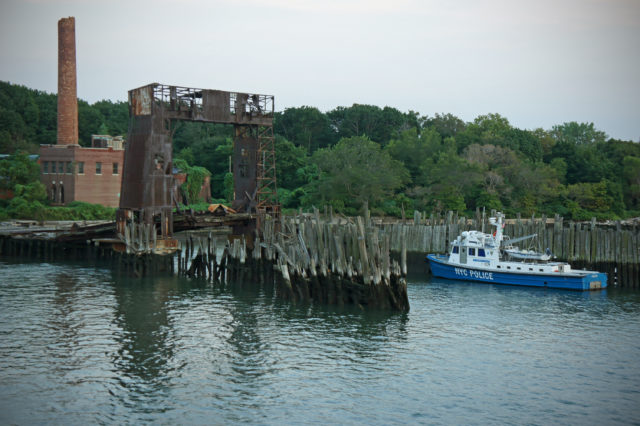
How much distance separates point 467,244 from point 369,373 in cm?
2329

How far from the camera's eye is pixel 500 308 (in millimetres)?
35000

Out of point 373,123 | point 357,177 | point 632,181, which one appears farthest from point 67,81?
point 632,181

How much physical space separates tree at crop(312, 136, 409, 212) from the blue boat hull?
2805cm

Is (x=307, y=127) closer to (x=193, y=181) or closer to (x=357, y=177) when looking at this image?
(x=193, y=181)

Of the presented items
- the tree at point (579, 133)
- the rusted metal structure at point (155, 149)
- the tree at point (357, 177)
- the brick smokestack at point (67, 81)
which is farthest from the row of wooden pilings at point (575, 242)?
the tree at point (579, 133)

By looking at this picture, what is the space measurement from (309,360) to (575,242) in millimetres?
27978

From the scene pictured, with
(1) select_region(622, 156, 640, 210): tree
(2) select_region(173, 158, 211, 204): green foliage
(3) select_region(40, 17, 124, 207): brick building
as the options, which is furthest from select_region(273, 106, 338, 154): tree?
(1) select_region(622, 156, 640, 210): tree

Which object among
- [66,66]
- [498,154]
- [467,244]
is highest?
[66,66]

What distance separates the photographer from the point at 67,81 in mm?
80688

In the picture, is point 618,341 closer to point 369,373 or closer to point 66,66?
point 369,373

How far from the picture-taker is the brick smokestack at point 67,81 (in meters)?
79.5

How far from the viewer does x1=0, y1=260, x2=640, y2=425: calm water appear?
19.6m

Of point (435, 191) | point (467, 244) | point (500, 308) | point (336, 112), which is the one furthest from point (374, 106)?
point (500, 308)

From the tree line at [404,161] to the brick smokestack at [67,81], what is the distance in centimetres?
1835
